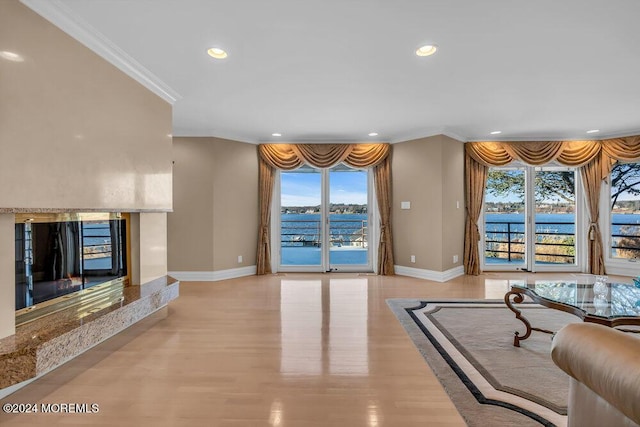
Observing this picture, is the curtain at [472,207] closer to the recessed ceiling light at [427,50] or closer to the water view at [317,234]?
the water view at [317,234]

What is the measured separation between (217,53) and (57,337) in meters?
2.47

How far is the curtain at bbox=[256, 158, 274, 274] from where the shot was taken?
5.43m

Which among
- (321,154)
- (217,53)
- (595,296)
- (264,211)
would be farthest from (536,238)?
(217,53)

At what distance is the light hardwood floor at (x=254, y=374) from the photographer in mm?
1713

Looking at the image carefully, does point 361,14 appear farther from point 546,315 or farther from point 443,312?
point 546,315

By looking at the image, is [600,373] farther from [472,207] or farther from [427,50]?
[472,207]

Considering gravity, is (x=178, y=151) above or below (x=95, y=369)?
above

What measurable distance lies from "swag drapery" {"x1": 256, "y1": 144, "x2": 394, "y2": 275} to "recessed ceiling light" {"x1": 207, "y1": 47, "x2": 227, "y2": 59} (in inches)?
112

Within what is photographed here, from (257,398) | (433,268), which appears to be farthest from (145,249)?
(433,268)

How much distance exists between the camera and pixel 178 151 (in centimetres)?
497

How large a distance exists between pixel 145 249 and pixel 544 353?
158 inches

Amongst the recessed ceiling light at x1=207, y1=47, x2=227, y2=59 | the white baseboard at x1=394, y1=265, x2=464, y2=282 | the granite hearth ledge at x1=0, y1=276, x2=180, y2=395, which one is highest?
the recessed ceiling light at x1=207, y1=47, x2=227, y2=59

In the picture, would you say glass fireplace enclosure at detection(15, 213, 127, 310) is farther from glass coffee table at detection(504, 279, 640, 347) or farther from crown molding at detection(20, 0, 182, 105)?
glass coffee table at detection(504, 279, 640, 347)

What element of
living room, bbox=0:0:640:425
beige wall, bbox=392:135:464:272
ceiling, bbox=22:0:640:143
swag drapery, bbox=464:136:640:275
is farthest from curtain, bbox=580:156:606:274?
beige wall, bbox=392:135:464:272
